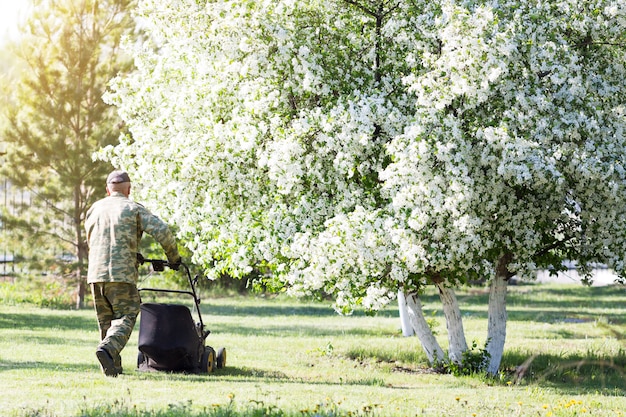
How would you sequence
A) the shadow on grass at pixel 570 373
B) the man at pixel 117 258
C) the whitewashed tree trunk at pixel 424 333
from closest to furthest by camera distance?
1. the man at pixel 117 258
2. the shadow on grass at pixel 570 373
3. the whitewashed tree trunk at pixel 424 333

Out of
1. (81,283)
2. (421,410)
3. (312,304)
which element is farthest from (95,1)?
(421,410)

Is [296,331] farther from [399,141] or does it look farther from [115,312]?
[115,312]

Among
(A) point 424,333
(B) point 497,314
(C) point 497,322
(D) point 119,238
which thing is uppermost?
(D) point 119,238

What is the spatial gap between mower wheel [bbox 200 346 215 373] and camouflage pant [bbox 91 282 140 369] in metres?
1.13

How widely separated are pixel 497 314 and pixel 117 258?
5.89 metres

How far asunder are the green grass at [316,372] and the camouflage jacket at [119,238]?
1.11m

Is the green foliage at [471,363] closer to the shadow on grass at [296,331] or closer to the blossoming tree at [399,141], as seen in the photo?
the blossoming tree at [399,141]

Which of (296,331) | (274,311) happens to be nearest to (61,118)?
(274,311)

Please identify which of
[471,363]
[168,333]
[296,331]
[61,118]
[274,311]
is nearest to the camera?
[168,333]

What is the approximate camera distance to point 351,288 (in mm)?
12109

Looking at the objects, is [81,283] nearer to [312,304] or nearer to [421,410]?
[312,304]

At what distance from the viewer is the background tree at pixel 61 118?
2392 centimetres

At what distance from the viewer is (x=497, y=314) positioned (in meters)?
13.6

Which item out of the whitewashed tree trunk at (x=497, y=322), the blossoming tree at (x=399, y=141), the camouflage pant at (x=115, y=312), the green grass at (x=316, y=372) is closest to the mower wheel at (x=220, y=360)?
the green grass at (x=316, y=372)
